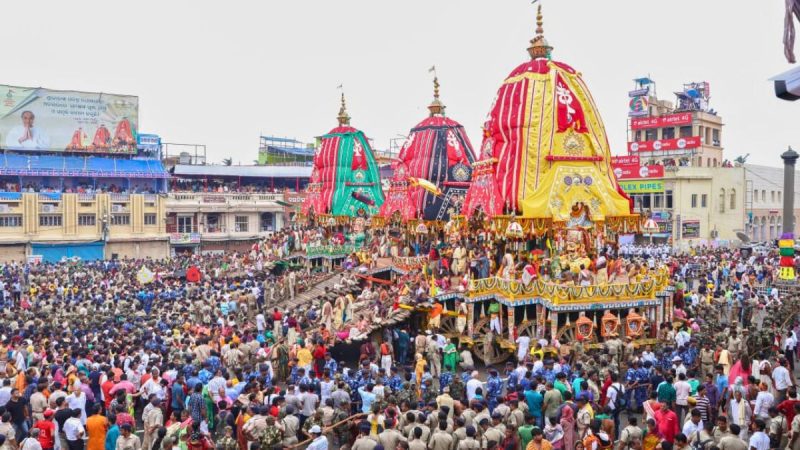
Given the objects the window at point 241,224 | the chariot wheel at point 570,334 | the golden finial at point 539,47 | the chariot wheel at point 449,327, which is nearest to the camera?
the chariot wheel at point 570,334

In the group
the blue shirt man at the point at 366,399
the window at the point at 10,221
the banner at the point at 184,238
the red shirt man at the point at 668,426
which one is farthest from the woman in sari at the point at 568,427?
the banner at the point at 184,238

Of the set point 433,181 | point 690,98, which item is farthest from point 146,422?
point 690,98

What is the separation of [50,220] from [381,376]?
38.3 m

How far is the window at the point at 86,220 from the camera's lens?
1812 inches

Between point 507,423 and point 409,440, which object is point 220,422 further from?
point 507,423

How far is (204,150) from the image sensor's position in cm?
6469

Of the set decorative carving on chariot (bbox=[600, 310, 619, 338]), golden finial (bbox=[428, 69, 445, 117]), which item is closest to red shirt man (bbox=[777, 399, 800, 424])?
decorative carving on chariot (bbox=[600, 310, 619, 338])

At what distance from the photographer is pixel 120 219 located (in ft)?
157

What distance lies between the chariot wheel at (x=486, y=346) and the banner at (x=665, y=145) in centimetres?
4106

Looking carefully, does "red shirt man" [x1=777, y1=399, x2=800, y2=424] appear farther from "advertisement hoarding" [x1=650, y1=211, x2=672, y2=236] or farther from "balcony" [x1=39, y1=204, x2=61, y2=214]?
"balcony" [x1=39, y1=204, x2=61, y2=214]

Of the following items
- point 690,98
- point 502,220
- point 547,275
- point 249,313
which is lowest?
point 249,313

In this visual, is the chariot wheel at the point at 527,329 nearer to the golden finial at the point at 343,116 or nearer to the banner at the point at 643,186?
the golden finial at the point at 343,116

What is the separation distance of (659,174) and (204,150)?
39.4 metres

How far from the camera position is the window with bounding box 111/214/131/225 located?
47378 mm
